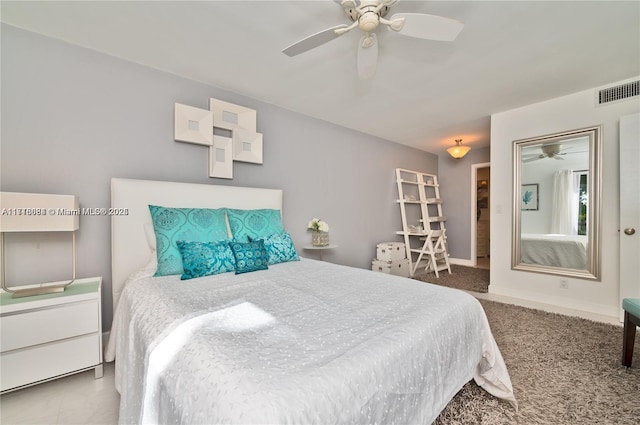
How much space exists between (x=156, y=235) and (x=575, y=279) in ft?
14.2

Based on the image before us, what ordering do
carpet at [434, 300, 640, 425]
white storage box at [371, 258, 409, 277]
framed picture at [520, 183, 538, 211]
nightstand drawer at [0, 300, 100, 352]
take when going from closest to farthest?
carpet at [434, 300, 640, 425]
nightstand drawer at [0, 300, 100, 352]
framed picture at [520, 183, 538, 211]
white storage box at [371, 258, 409, 277]

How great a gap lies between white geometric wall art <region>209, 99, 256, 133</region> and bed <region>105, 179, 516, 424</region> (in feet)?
5.11

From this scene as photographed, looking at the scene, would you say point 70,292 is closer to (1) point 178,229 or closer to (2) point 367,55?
(1) point 178,229

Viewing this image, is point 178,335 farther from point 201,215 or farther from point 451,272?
point 451,272

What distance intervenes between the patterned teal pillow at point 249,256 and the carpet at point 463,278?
112 inches

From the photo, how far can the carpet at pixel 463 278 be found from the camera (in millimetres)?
3789

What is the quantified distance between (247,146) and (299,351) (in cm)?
237

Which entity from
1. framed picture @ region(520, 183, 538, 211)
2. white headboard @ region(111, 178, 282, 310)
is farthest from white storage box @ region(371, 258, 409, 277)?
white headboard @ region(111, 178, 282, 310)

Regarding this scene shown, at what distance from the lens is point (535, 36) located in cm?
191

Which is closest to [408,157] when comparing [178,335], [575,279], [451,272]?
[451,272]

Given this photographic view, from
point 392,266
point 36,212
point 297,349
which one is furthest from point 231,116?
point 392,266

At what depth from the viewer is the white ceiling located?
1.68 meters

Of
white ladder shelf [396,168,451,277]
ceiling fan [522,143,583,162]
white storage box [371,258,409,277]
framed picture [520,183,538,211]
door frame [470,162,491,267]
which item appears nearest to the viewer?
ceiling fan [522,143,583,162]

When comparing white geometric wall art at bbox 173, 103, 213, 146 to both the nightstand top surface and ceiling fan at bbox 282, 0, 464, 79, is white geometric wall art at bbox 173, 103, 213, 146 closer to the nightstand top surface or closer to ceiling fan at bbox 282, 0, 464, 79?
ceiling fan at bbox 282, 0, 464, 79
